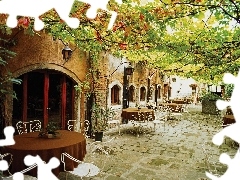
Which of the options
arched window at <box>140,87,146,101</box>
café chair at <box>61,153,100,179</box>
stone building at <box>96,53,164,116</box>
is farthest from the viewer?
arched window at <box>140,87,146,101</box>

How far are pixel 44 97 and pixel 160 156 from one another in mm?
3978

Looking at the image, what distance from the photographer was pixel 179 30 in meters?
7.41

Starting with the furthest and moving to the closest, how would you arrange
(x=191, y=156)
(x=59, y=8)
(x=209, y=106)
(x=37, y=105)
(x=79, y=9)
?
(x=209, y=106) < (x=37, y=105) < (x=191, y=156) < (x=79, y=9) < (x=59, y=8)

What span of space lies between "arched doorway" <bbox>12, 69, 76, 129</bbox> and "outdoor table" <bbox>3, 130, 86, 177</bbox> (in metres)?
2.34

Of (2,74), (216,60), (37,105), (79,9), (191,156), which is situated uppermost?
(79,9)

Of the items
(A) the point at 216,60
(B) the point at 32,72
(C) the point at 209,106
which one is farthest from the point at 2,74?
(C) the point at 209,106

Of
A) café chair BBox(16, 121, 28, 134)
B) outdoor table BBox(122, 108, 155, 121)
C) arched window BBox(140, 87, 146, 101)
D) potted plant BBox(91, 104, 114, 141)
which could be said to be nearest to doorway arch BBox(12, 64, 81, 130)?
café chair BBox(16, 121, 28, 134)

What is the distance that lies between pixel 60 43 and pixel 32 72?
1310mm

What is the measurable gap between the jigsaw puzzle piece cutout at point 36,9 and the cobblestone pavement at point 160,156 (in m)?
2.69

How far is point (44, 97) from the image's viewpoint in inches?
311

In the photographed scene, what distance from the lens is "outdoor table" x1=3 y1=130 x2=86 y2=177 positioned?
4.45m

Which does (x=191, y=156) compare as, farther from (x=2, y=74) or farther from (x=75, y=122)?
(x=2, y=74)

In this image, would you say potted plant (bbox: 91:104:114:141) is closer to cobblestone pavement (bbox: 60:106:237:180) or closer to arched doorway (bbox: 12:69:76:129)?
cobblestone pavement (bbox: 60:106:237:180)

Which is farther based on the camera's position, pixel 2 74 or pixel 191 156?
pixel 191 156
